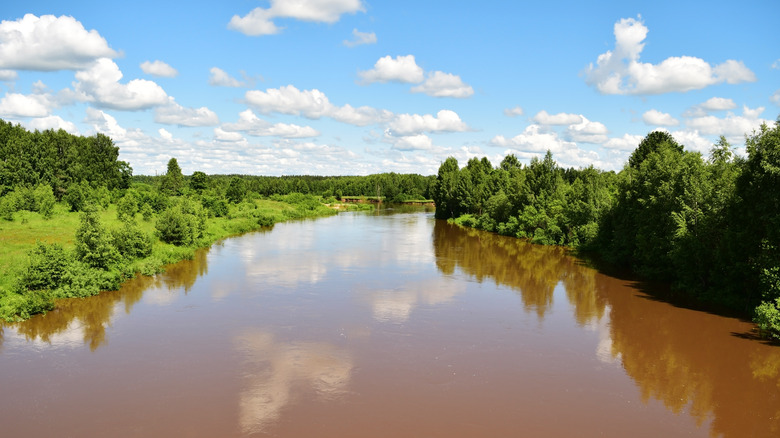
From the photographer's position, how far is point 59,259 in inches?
1075

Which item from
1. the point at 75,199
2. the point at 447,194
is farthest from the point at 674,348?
the point at 447,194

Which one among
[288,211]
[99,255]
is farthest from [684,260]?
[288,211]

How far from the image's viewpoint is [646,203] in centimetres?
3453

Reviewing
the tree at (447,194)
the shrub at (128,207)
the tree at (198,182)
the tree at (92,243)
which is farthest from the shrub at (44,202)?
the tree at (447,194)

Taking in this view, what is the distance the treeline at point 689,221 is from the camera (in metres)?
22.2

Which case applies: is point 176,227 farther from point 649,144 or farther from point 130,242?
point 649,144

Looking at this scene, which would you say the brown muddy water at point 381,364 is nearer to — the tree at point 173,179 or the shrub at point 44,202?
the shrub at point 44,202

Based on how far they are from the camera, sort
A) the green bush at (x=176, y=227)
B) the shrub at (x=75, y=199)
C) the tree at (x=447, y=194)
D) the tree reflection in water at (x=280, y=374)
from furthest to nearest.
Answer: the tree at (x=447, y=194) → the shrub at (x=75, y=199) → the green bush at (x=176, y=227) → the tree reflection in water at (x=280, y=374)

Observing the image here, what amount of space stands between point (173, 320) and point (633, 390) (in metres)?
21.2

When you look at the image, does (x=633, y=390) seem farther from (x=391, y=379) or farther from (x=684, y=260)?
(x=684, y=260)

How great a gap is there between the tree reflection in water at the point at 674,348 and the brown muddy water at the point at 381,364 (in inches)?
3.4

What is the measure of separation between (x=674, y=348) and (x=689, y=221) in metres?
11.5

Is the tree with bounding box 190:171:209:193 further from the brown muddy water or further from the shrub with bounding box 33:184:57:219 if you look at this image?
the brown muddy water

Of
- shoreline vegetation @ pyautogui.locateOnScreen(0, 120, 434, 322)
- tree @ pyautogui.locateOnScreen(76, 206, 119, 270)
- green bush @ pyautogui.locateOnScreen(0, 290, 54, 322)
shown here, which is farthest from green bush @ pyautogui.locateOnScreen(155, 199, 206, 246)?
green bush @ pyautogui.locateOnScreen(0, 290, 54, 322)
